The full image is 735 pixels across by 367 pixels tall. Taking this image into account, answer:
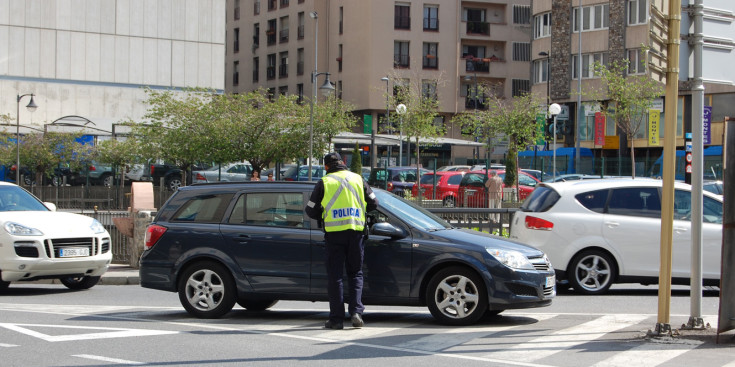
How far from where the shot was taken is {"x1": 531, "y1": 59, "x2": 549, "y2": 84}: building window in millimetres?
62656

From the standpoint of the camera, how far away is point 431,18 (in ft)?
239

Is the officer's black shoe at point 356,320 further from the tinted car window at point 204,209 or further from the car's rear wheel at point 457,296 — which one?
the tinted car window at point 204,209

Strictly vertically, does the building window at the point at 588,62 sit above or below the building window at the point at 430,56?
below

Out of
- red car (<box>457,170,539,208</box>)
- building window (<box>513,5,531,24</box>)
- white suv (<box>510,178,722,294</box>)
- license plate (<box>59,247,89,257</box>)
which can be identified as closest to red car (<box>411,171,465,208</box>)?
red car (<box>457,170,539,208</box>)

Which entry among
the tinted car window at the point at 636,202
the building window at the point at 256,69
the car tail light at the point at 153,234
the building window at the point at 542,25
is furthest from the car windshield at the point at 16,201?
the building window at the point at 256,69

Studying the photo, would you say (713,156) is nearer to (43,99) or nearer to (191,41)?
(191,41)

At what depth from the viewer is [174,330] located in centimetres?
1032

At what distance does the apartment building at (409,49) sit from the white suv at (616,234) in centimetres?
5295

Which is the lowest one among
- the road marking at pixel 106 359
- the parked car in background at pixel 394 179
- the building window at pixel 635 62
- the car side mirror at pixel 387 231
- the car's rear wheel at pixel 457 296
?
the road marking at pixel 106 359

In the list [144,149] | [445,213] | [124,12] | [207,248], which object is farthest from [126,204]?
[124,12]

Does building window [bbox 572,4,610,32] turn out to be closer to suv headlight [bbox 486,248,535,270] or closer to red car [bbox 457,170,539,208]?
red car [bbox 457,170,539,208]

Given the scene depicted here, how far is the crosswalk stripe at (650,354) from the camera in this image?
27.5 ft

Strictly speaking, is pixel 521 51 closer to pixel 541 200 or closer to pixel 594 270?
pixel 541 200

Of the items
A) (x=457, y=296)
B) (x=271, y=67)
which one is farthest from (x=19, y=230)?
(x=271, y=67)
